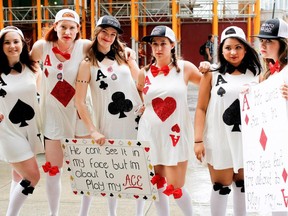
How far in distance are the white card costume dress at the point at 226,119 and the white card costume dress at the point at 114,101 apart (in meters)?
0.76

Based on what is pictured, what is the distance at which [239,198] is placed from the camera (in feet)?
12.7

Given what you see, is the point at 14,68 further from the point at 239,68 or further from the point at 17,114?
the point at 239,68

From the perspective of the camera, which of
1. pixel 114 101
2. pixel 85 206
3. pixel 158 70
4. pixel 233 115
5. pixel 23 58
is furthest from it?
pixel 85 206

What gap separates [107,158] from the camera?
13.5 feet

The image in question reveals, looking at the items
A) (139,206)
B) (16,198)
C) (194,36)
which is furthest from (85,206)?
(194,36)

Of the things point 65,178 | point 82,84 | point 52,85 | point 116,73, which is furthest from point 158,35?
point 65,178

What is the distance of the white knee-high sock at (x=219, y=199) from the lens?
12.4 feet

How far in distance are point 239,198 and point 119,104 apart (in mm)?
1260

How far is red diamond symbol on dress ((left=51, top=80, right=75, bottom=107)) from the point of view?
419 cm

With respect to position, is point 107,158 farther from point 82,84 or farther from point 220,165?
point 220,165

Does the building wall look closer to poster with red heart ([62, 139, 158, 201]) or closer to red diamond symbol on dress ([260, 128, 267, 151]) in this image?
poster with red heart ([62, 139, 158, 201])

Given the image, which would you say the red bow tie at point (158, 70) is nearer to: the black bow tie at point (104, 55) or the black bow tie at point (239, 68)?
the black bow tie at point (104, 55)

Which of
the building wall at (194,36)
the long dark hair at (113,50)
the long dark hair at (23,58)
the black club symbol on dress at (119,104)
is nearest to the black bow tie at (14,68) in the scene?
the long dark hair at (23,58)

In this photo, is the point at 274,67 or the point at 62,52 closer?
the point at 274,67
